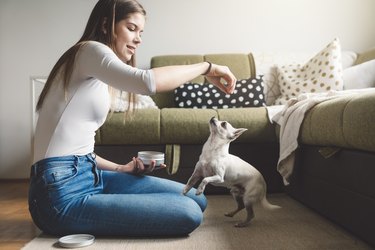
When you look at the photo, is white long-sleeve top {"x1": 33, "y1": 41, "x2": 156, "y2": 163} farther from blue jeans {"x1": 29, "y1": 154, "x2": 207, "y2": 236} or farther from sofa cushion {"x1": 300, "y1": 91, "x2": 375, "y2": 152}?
sofa cushion {"x1": 300, "y1": 91, "x2": 375, "y2": 152}

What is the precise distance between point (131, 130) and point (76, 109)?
0.99m

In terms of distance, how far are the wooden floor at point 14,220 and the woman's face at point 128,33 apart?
0.76m

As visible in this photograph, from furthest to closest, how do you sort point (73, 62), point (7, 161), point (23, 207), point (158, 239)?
point (7, 161) → point (23, 207) → point (158, 239) → point (73, 62)

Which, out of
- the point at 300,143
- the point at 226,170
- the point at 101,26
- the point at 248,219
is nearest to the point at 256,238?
the point at 248,219

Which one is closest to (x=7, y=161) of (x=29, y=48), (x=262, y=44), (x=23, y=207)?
(x=29, y=48)

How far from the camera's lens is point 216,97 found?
2.77 meters

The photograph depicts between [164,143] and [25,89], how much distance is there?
155 cm

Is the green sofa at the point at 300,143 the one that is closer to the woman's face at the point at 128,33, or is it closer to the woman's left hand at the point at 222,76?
the woman's left hand at the point at 222,76

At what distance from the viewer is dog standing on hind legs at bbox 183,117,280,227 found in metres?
1.62

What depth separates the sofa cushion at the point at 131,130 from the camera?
232 cm

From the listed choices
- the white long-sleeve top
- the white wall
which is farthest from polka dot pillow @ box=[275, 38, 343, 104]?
the white long-sleeve top

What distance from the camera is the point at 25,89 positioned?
3.28m

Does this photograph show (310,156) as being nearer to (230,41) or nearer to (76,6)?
(230,41)

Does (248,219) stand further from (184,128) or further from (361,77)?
(361,77)
